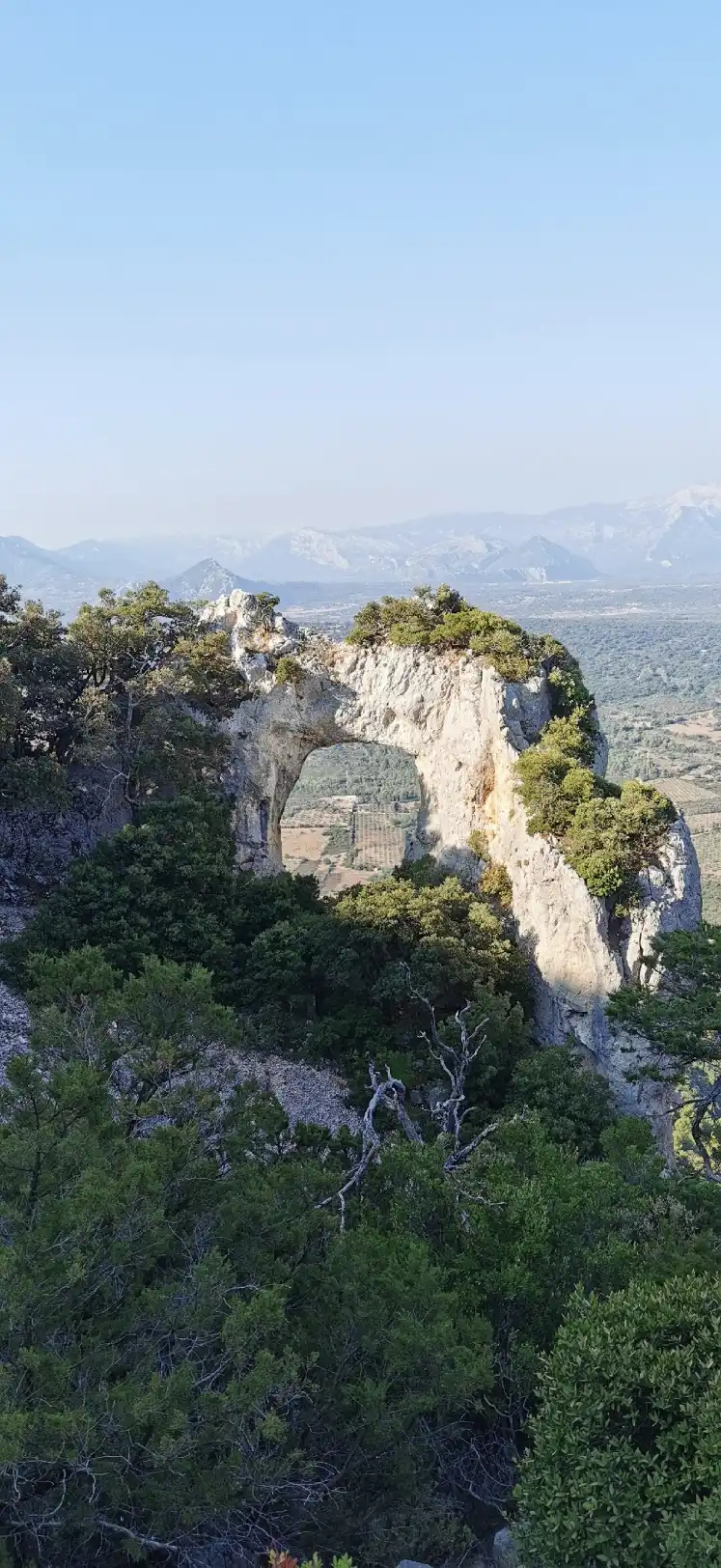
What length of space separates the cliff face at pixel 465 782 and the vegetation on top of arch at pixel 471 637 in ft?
1.29

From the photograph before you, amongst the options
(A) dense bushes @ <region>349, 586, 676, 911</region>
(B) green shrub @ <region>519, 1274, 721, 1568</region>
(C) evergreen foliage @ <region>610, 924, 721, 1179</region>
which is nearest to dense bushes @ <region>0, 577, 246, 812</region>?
(A) dense bushes @ <region>349, 586, 676, 911</region>

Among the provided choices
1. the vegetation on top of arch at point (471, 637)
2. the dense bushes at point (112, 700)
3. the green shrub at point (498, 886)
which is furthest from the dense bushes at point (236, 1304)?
the vegetation on top of arch at point (471, 637)

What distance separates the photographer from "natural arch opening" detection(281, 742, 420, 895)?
67062 millimetres

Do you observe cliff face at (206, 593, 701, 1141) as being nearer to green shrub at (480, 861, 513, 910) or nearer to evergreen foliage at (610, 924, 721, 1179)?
green shrub at (480, 861, 513, 910)

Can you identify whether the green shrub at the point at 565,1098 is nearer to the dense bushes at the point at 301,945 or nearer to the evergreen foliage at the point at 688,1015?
the dense bushes at the point at 301,945

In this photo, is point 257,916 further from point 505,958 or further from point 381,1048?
point 505,958

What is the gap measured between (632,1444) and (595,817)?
14867mm

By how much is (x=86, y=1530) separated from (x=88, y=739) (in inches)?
697

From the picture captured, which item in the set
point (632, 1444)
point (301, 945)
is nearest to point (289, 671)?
point (301, 945)

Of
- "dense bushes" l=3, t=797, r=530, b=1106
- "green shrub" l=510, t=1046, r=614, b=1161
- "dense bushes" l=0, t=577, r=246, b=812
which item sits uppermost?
"dense bushes" l=0, t=577, r=246, b=812

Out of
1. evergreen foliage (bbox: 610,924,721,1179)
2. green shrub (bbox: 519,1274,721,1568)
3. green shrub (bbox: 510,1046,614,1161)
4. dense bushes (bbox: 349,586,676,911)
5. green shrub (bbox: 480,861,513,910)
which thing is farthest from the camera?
green shrub (bbox: 480,861,513,910)

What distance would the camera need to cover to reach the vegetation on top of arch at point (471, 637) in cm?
2508

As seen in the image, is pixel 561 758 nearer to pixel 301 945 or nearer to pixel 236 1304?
pixel 301 945

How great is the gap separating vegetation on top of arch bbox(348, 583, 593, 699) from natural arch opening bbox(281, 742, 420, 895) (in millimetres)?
27694
